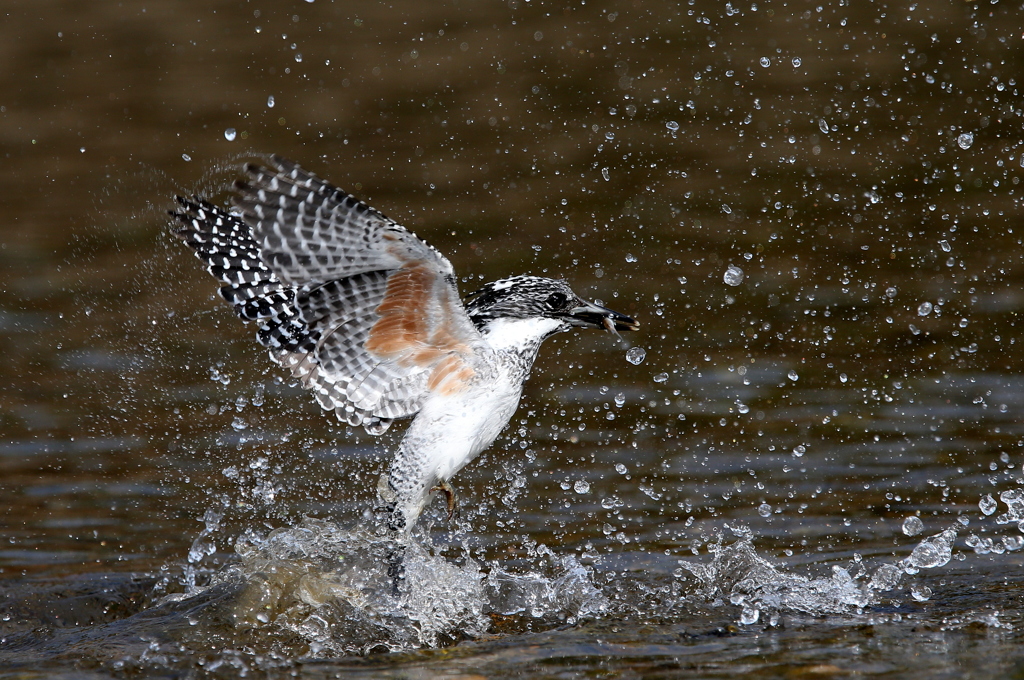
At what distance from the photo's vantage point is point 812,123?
13.6 metres

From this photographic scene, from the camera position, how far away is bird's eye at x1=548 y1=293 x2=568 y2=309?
231 inches

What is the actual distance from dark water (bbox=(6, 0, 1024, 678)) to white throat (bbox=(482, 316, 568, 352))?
1.05m

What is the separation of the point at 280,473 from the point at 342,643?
6.82 feet

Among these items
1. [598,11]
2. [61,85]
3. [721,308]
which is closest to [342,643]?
[721,308]

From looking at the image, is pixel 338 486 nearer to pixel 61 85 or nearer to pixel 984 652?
pixel 984 652

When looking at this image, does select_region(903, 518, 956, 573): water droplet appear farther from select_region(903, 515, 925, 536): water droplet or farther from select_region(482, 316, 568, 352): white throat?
select_region(482, 316, 568, 352): white throat

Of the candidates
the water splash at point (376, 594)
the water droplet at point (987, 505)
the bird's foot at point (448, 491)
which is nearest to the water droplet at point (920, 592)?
the water droplet at point (987, 505)

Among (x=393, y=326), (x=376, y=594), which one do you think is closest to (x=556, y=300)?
(x=393, y=326)

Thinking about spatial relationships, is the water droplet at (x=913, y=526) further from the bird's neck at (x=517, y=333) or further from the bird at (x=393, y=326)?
the bird's neck at (x=517, y=333)

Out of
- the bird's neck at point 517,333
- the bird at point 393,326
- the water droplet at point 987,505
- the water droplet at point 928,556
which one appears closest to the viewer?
the bird at point 393,326

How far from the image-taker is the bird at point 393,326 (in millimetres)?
5195

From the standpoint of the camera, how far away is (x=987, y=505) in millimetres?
6266

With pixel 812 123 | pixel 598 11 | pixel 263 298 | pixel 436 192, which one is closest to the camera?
pixel 263 298

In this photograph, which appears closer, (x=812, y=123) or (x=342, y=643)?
(x=342, y=643)
